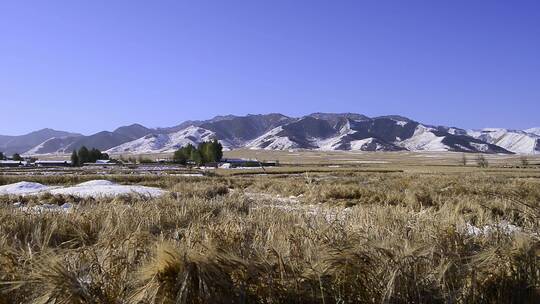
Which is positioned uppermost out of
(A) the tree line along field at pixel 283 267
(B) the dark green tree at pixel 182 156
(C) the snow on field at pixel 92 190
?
(A) the tree line along field at pixel 283 267

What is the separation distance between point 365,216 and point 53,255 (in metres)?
5.36

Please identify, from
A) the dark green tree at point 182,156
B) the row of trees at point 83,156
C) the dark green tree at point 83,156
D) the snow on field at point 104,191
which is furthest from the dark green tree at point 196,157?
the snow on field at point 104,191

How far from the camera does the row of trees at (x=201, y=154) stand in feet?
445

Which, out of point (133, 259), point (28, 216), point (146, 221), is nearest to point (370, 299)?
point (133, 259)

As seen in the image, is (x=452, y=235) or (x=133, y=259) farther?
(x=452, y=235)

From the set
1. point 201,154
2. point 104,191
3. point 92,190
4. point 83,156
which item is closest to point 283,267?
point 104,191

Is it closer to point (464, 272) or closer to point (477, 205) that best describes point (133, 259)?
point (464, 272)

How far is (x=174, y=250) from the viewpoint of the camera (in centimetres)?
504

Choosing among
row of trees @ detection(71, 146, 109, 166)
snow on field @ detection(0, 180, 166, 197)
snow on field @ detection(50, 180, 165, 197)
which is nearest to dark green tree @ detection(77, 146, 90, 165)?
row of trees @ detection(71, 146, 109, 166)

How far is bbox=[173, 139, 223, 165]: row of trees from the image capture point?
135500mm

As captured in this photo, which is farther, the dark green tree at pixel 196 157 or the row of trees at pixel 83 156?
the row of trees at pixel 83 156

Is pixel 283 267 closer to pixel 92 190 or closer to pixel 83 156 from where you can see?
pixel 92 190

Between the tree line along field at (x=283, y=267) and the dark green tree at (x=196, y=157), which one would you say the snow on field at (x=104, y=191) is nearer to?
the tree line along field at (x=283, y=267)

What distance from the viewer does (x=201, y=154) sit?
13750 centimetres
